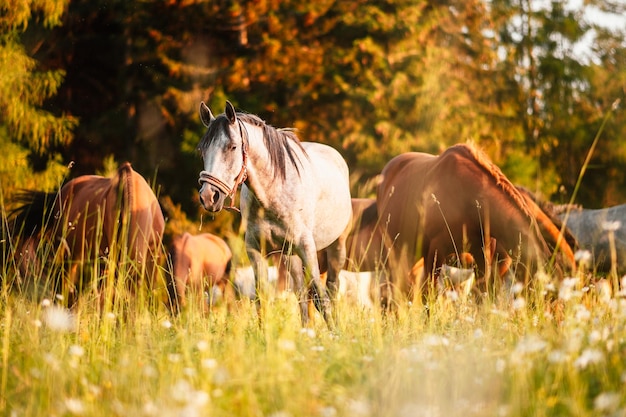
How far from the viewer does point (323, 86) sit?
1923 centimetres

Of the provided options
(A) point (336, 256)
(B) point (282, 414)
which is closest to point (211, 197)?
(B) point (282, 414)

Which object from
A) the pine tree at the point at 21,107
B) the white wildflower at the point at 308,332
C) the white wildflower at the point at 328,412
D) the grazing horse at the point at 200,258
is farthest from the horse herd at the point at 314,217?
the pine tree at the point at 21,107

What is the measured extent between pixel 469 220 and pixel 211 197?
10.0 feet

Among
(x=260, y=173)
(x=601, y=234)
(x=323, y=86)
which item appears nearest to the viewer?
(x=260, y=173)

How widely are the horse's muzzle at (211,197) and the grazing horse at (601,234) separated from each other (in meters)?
6.14

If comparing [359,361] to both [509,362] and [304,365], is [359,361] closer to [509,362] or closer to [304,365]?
[304,365]

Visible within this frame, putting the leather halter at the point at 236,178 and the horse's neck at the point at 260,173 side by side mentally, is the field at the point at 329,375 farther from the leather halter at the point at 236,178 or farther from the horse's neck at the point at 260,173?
the horse's neck at the point at 260,173

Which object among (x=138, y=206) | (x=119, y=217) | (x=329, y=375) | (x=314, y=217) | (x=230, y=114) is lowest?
(x=119, y=217)

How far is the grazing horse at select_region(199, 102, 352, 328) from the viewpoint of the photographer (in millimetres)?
5512

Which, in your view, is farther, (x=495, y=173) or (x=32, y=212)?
(x=32, y=212)

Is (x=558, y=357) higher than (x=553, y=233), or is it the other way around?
(x=558, y=357)

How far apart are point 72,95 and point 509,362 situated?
19.7 meters

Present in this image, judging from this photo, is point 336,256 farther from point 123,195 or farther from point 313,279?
point 123,195

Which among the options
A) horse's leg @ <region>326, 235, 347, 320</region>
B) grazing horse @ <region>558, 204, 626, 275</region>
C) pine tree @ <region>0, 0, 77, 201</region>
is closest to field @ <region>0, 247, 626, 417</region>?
horse's leg @ <region>326, 235, 347, 320</region>
